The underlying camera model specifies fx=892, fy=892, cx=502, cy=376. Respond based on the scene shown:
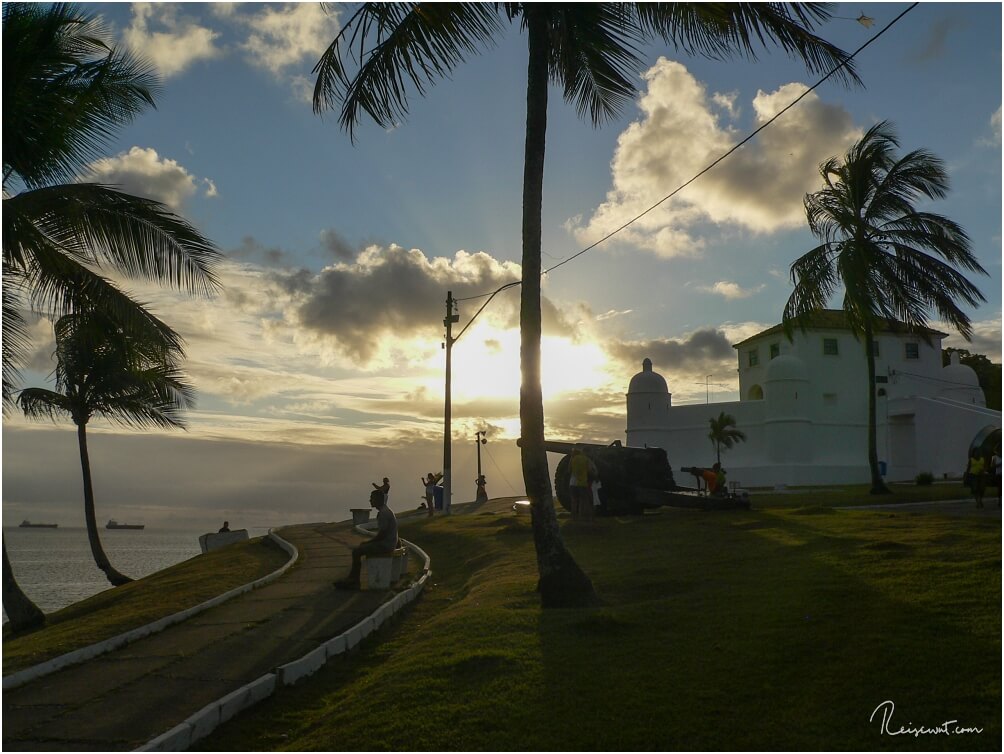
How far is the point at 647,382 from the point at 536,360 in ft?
136

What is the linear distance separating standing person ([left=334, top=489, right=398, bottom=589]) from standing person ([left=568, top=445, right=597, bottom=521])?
20.0 ft

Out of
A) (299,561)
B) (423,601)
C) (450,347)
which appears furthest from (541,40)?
(450,347)

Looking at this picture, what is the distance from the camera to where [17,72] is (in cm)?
1181

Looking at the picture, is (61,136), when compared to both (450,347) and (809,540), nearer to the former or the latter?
(809,540)

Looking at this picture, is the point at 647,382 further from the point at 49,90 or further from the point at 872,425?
the point at 49,90

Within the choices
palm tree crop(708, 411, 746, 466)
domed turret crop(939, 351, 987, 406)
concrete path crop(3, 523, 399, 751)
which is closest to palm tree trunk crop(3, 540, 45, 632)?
concrete path crop(3, 523, 399, 751)

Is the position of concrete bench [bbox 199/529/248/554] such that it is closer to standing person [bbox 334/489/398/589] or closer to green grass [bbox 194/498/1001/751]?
standing person [bbox 334/489/398/589]

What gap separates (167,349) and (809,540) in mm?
10486

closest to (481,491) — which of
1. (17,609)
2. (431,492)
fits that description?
(431,492)

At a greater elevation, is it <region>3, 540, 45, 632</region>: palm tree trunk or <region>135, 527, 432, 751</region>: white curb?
<region>135, 527, 432, 751</region>: white curb

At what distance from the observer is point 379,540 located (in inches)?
547

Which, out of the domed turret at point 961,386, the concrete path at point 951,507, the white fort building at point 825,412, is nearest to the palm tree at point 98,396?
the concrete path at point 951,507

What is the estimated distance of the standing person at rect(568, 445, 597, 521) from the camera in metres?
19.2

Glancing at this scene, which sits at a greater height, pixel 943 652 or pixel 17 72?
pixel 17 72
